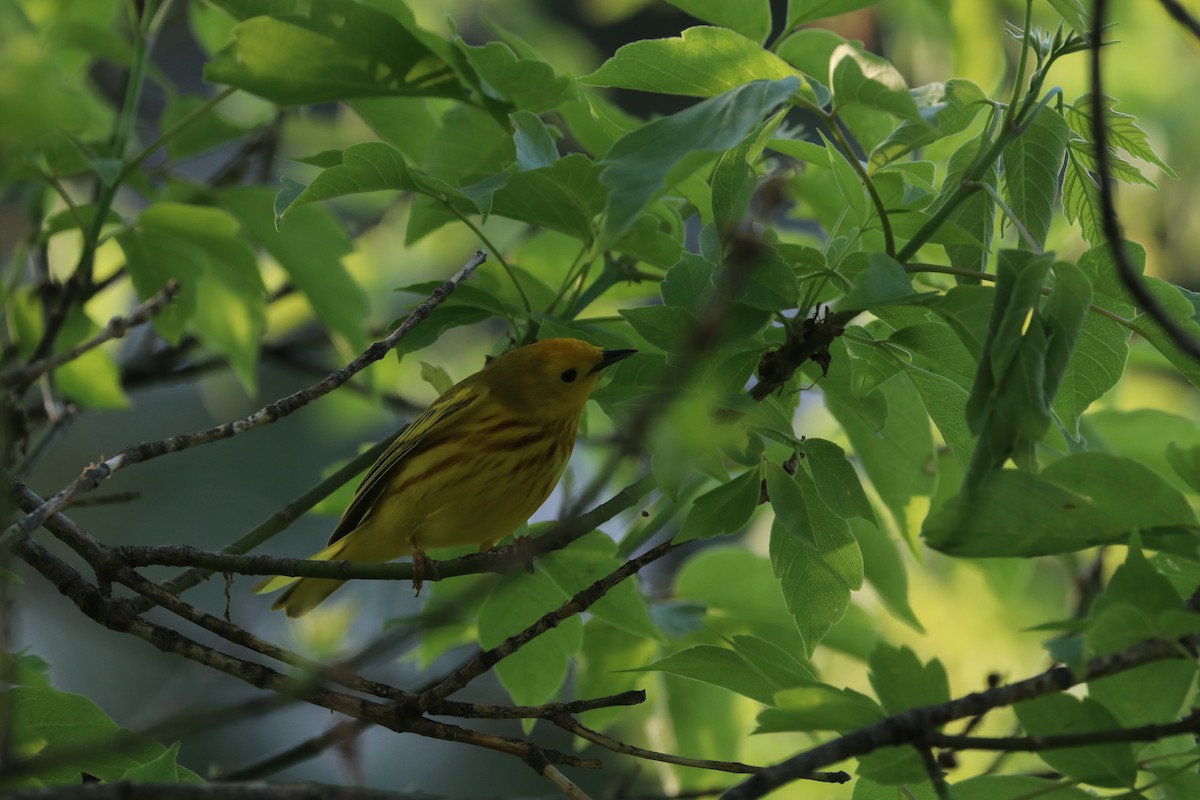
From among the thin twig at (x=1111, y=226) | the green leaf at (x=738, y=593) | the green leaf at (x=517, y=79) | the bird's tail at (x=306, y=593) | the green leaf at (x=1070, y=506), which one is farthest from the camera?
the bird's tail at (x=306, y=593)

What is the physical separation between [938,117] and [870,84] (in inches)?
7.2

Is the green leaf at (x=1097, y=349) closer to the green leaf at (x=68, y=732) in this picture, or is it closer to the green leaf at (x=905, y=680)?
the green leaf at (x=905, y=680)

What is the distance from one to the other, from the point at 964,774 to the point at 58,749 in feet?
6.76

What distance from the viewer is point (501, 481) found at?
8.45ft

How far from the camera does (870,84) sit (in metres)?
1.50

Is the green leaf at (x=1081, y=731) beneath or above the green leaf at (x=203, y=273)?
beneath

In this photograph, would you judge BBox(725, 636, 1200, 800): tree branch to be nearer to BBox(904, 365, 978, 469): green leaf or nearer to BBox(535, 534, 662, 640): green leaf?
BBox(904, 365, 978, 469): green leaf

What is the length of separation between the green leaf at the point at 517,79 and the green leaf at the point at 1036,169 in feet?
2.58

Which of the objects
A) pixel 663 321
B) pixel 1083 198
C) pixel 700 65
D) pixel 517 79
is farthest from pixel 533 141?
pixel 1083 198

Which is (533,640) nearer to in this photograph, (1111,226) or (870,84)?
(870,84)

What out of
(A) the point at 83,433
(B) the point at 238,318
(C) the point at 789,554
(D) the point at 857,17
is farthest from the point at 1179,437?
(A) the point at 83,433

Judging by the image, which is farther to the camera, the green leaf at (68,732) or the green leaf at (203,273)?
the green leaf at (203,273)

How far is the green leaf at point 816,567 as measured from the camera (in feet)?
5.59

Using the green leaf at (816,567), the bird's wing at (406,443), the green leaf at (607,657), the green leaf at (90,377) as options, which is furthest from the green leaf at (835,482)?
the green leaf at (90,377)
